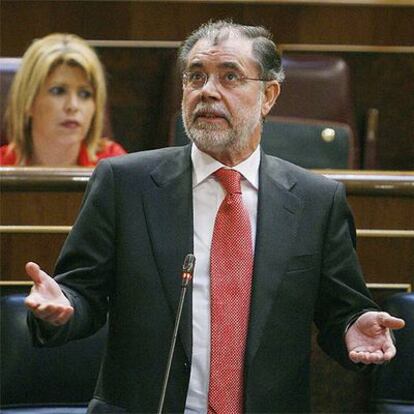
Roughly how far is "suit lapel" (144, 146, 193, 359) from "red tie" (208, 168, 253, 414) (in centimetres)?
3

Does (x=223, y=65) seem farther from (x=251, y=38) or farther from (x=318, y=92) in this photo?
(x=318, y=92)

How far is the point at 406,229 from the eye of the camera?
1345 millimetres

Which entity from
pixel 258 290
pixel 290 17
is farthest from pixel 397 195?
pixel 290 17

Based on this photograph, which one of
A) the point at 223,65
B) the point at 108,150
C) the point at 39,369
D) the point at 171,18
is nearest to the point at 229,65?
the point at 223,65

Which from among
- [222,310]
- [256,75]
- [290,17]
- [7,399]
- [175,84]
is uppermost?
[290,17]

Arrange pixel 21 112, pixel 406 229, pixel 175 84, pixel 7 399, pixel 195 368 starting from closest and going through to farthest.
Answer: pixel 195 368 → pixel 7 399 → pixel 406 229 → pixel 21 112 → pixel 175 84

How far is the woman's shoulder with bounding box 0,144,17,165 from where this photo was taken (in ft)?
5.82

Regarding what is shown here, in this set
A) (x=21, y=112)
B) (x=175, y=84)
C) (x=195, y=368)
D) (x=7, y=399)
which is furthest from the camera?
(x=175, y=84)

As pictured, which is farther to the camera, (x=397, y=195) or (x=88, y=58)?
(x=88, y=58)

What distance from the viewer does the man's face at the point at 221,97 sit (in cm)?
107

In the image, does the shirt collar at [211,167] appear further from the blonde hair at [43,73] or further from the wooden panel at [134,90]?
the wooden panel at [134,90]

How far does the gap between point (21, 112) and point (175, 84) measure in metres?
0.36

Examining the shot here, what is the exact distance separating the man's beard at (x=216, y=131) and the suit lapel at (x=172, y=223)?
0.11 ft

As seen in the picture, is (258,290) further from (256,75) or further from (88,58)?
(88,58)
